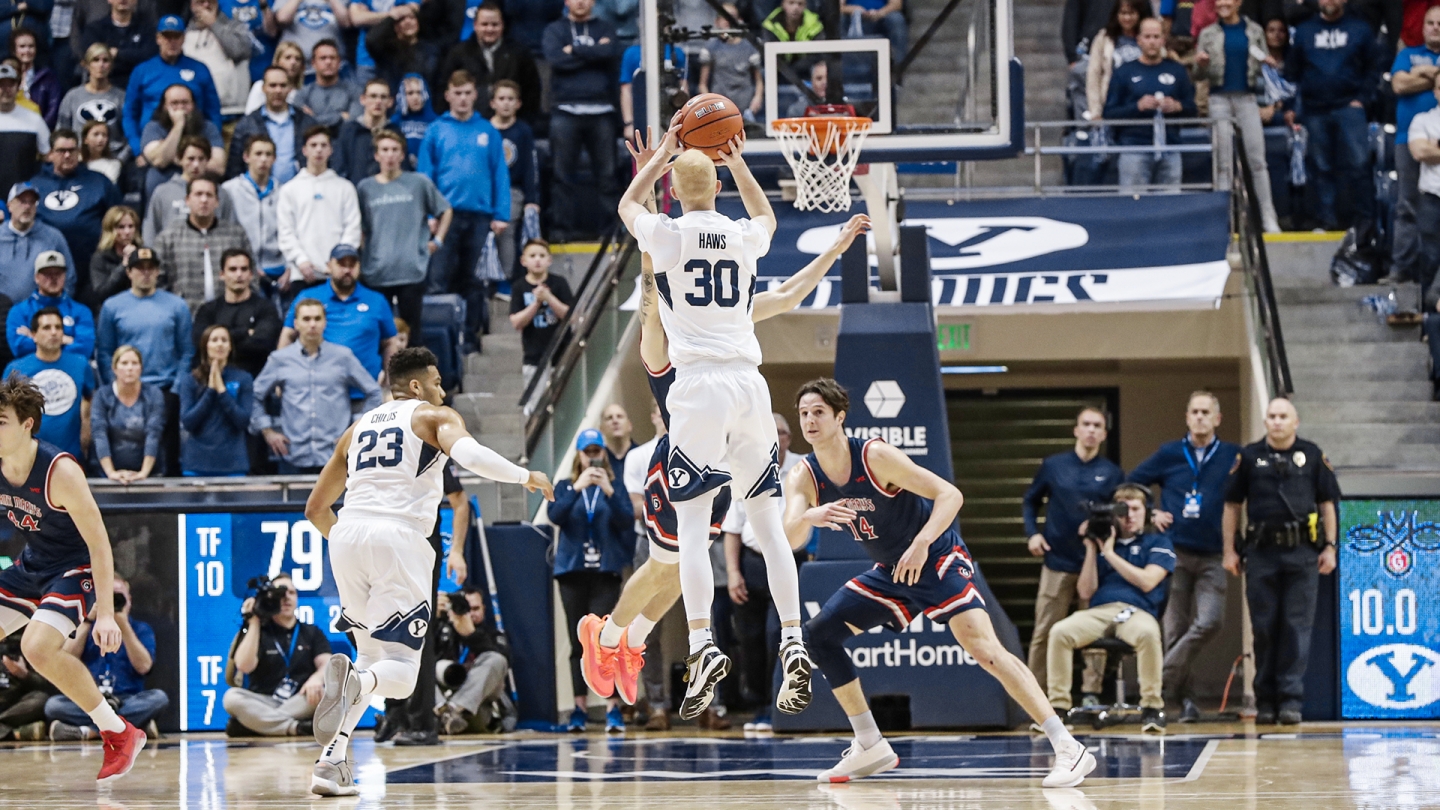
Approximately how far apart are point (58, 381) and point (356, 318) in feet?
7.66

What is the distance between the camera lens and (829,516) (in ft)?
29.3

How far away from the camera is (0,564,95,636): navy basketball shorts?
977cm

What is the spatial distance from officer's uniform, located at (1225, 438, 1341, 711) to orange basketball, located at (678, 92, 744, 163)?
607 cm

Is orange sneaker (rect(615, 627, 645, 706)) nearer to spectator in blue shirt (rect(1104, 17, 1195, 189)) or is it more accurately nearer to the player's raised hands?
the player's raised hands

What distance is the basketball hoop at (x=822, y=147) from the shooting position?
11.2 m

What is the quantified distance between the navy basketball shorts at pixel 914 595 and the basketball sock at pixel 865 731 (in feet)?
1.58

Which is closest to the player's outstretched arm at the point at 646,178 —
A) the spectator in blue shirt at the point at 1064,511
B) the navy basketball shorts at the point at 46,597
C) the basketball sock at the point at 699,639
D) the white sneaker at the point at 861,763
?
the basketball sock at the point at 699,639

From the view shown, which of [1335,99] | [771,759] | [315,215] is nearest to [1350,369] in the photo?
[1335,99]

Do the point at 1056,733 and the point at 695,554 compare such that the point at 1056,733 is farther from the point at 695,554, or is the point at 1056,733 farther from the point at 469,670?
the point at 469,670

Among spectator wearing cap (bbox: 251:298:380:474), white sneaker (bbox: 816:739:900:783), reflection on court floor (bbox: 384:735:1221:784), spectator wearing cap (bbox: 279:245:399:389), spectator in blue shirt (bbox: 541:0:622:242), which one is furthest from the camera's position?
spectator in blue shirt (bbox: 541:0:622:242)

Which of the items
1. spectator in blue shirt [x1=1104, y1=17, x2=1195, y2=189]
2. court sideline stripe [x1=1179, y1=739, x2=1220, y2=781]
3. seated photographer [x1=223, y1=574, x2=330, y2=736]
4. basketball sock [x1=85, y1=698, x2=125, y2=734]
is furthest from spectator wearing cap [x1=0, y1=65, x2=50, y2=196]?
court sideline stripe [x1=1179, y1=739, x2=1220, y2=781]

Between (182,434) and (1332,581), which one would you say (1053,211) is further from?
(182,434)

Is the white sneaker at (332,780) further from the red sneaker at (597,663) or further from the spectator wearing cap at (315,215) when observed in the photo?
the spectator wearing cap at (315,215)

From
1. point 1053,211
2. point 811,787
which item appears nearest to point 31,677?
point 811,787
